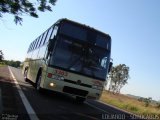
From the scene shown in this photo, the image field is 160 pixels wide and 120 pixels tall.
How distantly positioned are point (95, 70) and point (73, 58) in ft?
3.66

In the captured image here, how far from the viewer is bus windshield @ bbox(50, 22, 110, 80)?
15.5 m

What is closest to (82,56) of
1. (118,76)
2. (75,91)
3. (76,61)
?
(76,61)

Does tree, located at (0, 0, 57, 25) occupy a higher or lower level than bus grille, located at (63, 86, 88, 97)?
higher

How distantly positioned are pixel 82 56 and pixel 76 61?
39cm

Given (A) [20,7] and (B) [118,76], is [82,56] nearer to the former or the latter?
(A) [20,7]

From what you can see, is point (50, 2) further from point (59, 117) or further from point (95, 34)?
point (59, 117)

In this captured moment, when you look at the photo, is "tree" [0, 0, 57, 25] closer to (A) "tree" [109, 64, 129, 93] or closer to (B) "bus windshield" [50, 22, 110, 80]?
(B) "bus windshield" [50, 22, 110, 80]

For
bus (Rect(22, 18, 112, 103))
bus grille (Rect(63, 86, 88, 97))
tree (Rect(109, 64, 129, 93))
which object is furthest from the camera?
tree (Rect(109, 64, 129, 93))

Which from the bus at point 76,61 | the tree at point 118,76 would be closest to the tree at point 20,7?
the bus at point 76,61

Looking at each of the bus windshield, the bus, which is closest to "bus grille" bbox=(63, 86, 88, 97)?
the bus

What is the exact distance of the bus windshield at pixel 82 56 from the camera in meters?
15.5

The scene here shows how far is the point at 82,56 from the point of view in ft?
52.3

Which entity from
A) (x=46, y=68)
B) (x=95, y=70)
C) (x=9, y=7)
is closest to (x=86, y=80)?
(x=95, y=70)

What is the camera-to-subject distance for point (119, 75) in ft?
374
